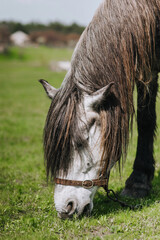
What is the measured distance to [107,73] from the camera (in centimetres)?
262

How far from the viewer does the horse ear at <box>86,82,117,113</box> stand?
7.97 feet

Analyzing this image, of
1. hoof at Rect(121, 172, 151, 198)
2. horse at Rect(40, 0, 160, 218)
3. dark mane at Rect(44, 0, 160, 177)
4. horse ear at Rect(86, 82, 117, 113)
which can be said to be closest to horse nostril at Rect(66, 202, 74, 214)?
horse at Rect(40, 0, 160, 218)

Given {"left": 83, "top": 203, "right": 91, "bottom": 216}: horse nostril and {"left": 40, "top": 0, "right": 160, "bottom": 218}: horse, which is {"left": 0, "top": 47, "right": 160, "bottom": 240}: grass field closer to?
{"left": 83, "top": 203, "right": 91, "bottom": 216}: horse nostril

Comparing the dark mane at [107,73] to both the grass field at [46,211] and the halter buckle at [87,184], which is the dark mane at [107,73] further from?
the grass field at [46,211]

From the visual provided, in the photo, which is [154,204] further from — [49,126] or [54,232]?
[49,126]

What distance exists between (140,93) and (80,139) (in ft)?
4.14

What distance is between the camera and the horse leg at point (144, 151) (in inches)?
141

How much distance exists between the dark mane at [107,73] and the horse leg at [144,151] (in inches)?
33.1

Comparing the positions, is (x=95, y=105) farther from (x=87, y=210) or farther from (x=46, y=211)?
(x=46, y=211)

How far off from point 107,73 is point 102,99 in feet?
0.97

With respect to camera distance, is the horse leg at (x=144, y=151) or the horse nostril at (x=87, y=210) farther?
the horse leg at (x=144, y=151)

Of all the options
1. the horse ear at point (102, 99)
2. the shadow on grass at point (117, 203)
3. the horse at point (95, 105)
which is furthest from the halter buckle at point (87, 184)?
the horse ear at point (102, 99)

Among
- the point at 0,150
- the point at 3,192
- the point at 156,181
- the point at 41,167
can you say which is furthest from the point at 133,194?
the point at 0,150

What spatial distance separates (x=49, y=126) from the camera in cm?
262
